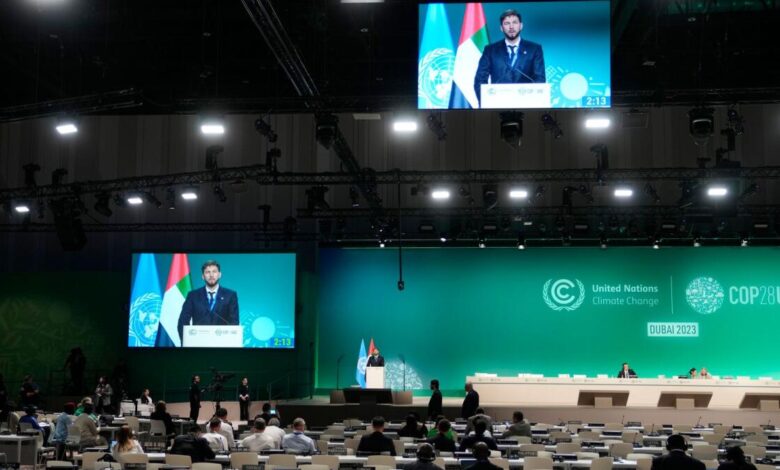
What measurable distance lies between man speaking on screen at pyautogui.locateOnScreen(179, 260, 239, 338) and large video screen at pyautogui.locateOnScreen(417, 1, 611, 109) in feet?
43.5

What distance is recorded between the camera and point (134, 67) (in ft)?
59.5

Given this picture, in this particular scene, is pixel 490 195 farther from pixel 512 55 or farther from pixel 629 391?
pixel 512 55

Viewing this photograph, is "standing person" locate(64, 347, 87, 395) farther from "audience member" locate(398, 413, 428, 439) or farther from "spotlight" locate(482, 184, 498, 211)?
"audience member" locate(398, 413, 428, 439)

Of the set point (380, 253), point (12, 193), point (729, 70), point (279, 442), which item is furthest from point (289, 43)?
point (380, 253)

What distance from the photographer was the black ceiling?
50.7 feet

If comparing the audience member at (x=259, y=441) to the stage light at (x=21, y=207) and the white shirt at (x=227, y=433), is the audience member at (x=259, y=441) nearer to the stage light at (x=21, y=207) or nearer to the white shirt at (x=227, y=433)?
the white shirt at (x=227, y=433)

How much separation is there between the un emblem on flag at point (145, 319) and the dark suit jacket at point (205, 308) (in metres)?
0.71

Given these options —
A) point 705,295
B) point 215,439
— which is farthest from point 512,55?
point 705,295

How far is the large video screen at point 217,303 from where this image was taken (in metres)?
22.6

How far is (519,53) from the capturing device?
10633mm

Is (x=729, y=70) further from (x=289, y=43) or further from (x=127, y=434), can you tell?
(x=127, y=434)

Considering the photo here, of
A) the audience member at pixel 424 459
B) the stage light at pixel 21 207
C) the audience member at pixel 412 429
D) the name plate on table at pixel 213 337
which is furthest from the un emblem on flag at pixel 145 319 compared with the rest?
A: the audience member at pixel 424 459

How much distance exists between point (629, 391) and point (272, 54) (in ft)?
36.8

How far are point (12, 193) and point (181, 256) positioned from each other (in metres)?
4.33
